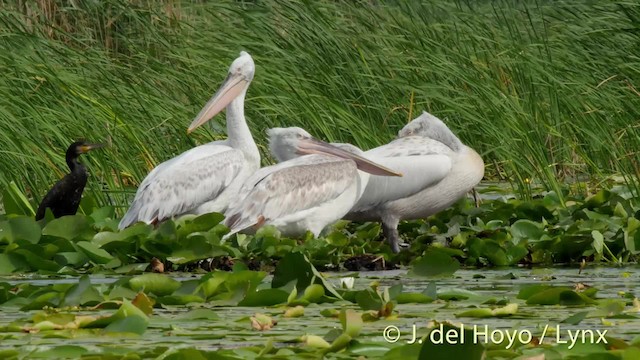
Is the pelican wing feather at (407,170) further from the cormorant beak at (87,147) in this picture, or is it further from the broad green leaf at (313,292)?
the broad green leaf at (313,292)

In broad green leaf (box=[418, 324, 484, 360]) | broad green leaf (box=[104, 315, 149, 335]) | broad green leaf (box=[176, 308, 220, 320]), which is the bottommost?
broad green leaf (box=[176, 308, 220, 320])

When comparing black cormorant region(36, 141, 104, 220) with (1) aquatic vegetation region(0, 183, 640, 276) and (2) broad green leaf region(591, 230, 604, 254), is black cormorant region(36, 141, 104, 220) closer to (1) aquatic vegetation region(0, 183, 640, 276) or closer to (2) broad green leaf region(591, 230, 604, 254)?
(1) aquatic vegetation region(0, 183, 640, 276)

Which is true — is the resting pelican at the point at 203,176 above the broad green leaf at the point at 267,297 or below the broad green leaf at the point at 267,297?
below

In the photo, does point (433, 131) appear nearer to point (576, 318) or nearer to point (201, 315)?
point (201, 315)

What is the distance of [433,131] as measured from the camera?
8008 mm

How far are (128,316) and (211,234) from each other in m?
2.57

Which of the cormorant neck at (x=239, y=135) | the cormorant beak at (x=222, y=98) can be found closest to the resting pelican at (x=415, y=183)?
the cormorant neck at (x=239, y=135)

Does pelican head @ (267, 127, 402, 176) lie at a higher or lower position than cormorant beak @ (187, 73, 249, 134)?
lower

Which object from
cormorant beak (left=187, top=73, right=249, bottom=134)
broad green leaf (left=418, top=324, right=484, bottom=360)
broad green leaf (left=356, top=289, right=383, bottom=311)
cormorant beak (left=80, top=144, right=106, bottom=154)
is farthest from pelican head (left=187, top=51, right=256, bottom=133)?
broad green leaf (left=418, top=324, right=484, bottom=360)

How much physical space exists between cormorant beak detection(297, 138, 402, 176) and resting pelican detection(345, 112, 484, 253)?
5.1 inches

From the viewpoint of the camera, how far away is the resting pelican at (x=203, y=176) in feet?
24.4

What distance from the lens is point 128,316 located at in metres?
3.96

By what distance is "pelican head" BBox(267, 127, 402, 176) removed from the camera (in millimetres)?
7438

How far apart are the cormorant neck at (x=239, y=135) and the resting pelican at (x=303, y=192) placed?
489 millimetres
